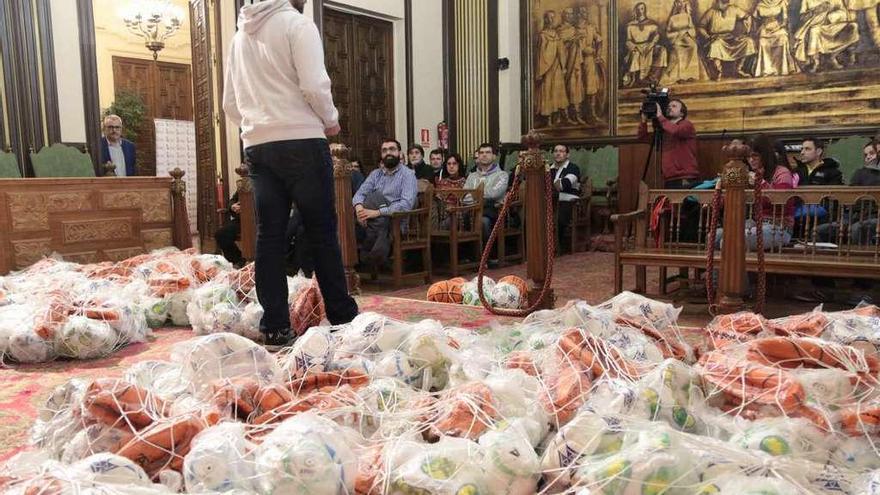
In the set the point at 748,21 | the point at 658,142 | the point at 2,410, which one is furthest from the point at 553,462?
the point at 748,21

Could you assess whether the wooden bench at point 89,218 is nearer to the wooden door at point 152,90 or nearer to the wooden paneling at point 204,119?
the wooden paneling at point 204,119

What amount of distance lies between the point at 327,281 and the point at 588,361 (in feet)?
4.27

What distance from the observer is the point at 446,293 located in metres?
4.09

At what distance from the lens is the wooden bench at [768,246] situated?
3.25m

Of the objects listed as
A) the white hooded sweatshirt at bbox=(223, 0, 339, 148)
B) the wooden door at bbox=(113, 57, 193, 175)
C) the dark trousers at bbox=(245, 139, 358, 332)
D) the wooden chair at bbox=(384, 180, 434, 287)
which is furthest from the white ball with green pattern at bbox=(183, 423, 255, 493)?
the wooden door at bbox=(113, 57, 193, 175)

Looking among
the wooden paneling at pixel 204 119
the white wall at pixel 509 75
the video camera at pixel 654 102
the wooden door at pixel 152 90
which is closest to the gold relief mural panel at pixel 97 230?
the wooden paneling at pixel 204 119

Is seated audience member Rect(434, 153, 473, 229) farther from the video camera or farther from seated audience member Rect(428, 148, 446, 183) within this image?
the video camera

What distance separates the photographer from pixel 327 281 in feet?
9.65

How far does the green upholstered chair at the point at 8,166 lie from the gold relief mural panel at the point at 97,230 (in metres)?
1.30

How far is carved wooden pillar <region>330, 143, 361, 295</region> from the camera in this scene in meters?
4.27

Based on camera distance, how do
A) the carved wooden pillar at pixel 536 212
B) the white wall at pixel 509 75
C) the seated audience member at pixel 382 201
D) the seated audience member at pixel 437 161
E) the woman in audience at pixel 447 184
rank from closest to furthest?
the carved wooden pillar at pixel 536 212 → the seated audience member at pixel 382 201 → the woman in audience at pixel 447 184 → the seated audience member at pixel 437 161 → the white wall at pixel 509 75

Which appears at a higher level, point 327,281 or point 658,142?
point 658,142

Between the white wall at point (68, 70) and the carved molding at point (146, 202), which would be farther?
the white wall at point (68, 70)

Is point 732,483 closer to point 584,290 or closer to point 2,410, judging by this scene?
point 2,410
